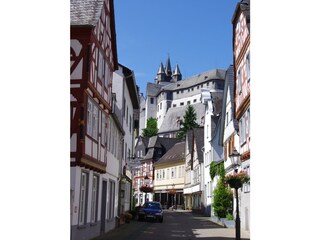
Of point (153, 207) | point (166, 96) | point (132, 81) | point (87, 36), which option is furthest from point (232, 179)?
point (166, 96)

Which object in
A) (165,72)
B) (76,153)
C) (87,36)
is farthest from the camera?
(165,72)

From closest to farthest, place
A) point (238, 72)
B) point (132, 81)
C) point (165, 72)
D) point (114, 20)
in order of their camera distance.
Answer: point (114, 20) → point (238, 72) → point (132, 81) → point (165, 72)

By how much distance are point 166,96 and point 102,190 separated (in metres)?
101

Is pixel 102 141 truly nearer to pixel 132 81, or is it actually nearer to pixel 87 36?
pixel 87 36

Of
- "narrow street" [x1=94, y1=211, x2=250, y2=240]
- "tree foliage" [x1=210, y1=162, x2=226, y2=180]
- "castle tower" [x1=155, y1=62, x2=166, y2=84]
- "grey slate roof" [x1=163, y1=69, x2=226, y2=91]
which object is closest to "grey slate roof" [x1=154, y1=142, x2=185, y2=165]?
"tree foliage" [x1=210, y1=162, x2=226, y2=180]

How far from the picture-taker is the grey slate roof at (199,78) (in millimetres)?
108812

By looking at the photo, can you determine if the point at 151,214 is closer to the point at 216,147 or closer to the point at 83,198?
the point at 216,147

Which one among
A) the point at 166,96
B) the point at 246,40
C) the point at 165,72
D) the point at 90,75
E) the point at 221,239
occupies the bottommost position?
the point at 221,239

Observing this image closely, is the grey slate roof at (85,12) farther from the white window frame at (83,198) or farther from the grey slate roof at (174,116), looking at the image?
the grey slate roof at (174,116)

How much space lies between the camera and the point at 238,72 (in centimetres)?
1984

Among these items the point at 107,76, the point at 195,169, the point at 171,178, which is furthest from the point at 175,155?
the point at 107,76

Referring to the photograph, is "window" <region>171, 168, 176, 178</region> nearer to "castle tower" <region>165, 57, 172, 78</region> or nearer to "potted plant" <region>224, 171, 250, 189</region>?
"potted plant" <region>224, 171, 250, 189</region>

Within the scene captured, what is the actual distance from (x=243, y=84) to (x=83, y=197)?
797 cm

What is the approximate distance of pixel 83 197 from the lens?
1347 centimetres
